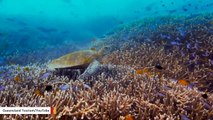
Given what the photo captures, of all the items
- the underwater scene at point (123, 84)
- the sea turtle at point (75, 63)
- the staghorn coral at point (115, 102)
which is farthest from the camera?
the sea turtle at point (75, 63)

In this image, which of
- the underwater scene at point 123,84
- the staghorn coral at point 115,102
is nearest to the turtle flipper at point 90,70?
the underwater scene at point 123,84

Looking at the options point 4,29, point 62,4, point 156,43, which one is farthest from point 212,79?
point 62,4

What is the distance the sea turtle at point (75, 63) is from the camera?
4.77m

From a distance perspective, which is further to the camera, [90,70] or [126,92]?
[90,70]

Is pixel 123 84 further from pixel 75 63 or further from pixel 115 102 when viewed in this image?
pixel 115 102

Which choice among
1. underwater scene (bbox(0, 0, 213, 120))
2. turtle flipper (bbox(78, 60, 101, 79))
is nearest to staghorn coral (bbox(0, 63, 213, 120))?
underwater scene (bbox(0, 0, 213, 120))

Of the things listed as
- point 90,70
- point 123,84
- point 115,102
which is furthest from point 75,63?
point 115,102

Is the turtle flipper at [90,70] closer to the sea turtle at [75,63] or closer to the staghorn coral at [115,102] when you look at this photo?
the sea turtle at [75,63]

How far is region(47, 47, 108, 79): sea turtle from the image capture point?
477 centimetres

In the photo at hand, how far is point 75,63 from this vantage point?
4754 mm

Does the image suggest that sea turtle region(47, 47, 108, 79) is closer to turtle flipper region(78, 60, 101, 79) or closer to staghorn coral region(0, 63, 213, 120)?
turtle flipper region(78, 60, 101, 79)

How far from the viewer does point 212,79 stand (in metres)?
5.93

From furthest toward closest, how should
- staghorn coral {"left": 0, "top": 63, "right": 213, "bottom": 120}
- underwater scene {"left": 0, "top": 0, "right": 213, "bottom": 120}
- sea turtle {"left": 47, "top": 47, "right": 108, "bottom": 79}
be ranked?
sea turtle {"left": 47, "top": 47, "right": 108, "bottom": 79}, underwater scene {"left": 0, "top": 0, "right": 213, "bottom": 120}, staghorn coral {"left": 0, "top": 63, "right": 213, "bottom": 120}

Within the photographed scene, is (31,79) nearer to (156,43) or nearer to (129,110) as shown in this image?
(129,110)
